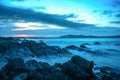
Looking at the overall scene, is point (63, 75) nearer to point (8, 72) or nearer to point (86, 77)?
point (86, 77)

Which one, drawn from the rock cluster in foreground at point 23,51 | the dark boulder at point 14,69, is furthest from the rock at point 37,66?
the rock cluster in foreground at point 23,51

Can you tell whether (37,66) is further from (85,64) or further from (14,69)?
(85,64)

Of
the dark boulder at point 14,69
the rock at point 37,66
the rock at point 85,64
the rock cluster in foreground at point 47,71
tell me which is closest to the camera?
the rock cluster in foreground at point 47,71

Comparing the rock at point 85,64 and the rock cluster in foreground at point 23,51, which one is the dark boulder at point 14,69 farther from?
the rock cluster in foreground at point 23,51

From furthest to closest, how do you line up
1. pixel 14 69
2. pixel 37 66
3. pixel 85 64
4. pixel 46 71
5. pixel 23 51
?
pixel 23 51 < pixel 85 64 < pixel 37 66 < pixel 14 69 < pixel 46 71

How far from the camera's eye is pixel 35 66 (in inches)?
628

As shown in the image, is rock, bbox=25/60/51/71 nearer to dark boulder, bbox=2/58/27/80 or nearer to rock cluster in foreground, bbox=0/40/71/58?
dark boulder, bbox=2/58/27/80

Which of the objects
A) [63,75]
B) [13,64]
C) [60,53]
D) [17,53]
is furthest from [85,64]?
[60,53]

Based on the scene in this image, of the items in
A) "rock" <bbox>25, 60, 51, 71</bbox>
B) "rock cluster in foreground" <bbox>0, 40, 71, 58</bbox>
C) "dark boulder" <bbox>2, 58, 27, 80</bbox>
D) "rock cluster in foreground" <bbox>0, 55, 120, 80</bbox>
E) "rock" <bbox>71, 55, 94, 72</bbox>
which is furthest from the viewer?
"rock cluster in foreground" <bbox>0, 40, 71, 58</bbox>

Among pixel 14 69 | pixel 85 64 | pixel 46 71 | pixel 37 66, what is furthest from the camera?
pixel 85 64

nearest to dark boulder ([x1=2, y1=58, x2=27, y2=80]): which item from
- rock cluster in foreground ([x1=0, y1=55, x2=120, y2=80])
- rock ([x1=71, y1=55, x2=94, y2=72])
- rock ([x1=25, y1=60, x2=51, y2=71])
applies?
rock cluster in foreground ([x1=0, y1=55, x2=120, y2=80])

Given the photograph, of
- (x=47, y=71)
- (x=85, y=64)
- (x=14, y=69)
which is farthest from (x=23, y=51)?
(x=47, y=71)

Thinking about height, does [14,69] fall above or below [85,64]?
below

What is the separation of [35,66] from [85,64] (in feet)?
12.7
